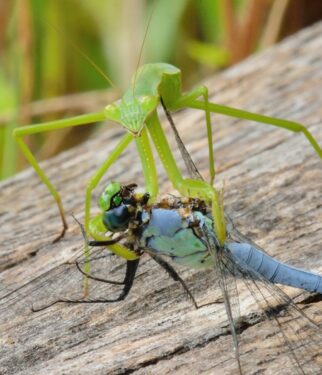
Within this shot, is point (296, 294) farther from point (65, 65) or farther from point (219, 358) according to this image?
point (65, 65)

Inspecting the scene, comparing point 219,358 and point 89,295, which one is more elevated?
point 89,295

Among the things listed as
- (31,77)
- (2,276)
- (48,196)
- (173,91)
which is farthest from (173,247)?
(31,77)

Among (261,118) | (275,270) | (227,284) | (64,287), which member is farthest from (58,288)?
(261,118)

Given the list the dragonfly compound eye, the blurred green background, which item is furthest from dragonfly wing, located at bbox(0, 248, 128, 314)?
the blurred green background

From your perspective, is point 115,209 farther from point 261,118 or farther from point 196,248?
point 261,118

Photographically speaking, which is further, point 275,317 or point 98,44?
point 98,44

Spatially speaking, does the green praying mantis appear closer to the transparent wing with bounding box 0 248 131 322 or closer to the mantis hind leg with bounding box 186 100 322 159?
the mantis hind leg with bounding box 186 100 322 159
